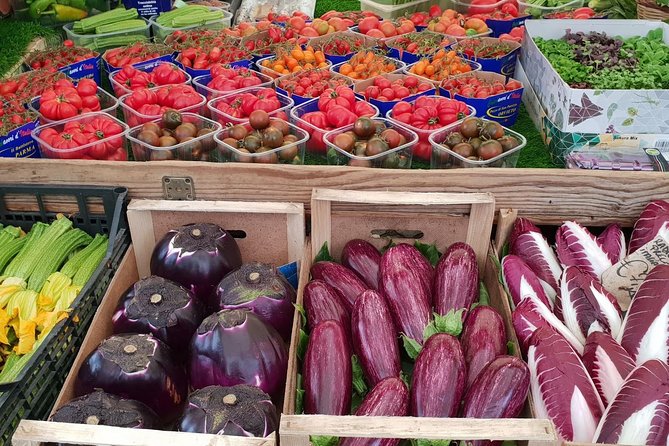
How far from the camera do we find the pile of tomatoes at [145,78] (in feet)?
10.2

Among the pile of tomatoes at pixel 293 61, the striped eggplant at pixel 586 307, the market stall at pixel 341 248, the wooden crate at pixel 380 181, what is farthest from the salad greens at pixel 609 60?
the striped eggplant at pixel 586 307

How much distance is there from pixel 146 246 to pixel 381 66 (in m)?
1.71

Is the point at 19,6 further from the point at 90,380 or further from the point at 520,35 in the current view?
the point at 90,380

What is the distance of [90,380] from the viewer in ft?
5.02

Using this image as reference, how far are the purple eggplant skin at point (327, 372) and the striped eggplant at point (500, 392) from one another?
302mm

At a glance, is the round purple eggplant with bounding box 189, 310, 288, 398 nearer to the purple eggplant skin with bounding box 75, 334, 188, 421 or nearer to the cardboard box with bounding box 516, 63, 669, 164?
the purple eggplant skin with bounding box 75, 334, 188, 421

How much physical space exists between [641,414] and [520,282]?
575mm

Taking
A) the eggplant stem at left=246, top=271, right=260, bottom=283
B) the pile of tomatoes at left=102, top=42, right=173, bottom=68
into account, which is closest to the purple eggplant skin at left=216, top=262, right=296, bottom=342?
the eggplant stem at left=246, top=271, right=260, bottom=283

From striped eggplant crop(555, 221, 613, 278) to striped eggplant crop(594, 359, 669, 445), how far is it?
2.08 feet

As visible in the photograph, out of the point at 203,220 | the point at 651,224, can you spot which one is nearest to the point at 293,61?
the point at 203,220

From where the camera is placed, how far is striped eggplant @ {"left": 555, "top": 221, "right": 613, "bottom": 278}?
1936 mm

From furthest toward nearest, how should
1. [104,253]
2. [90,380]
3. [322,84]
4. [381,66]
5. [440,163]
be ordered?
[381,66], [322,84], [440,163], [104,253], [90,380]

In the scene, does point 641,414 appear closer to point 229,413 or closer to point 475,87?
point 229,413

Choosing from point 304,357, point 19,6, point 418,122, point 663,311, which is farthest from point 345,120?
point 19,6
